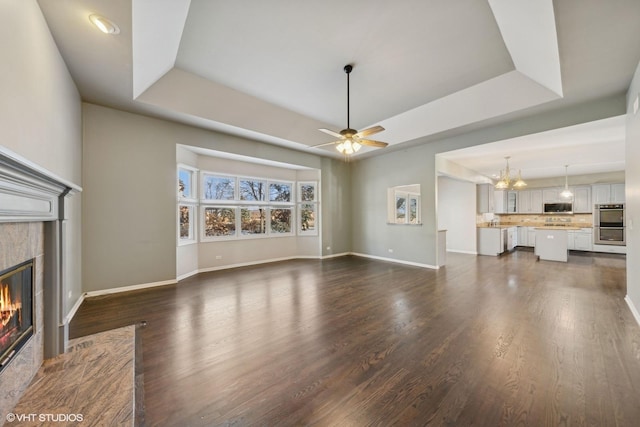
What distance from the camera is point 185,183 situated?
5.43 meters

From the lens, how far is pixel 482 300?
373cm

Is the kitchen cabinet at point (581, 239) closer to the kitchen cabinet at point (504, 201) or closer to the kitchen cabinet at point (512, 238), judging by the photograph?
the kitchen cabinet at point (512, 238)

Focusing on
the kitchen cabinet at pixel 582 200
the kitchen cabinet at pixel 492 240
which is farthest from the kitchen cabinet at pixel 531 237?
the kitchen cabinet at pixel 492 240

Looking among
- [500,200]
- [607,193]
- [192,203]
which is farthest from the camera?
[500,200]

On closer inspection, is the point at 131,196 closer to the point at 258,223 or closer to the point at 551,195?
the point at 258,223

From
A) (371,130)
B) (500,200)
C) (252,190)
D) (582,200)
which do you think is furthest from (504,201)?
(252,190)

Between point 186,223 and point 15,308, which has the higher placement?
point 186,223

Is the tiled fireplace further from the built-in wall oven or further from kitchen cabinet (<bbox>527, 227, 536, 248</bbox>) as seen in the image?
→ the built-in wall oven

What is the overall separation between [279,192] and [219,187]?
172 centimetres

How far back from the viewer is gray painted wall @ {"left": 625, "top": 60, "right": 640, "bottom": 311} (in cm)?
297

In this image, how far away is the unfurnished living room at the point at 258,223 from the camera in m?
1.77

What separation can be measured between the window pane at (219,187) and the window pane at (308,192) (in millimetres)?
2092

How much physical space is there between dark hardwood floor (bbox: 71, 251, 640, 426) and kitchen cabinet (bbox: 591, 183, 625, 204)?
5.73 metres

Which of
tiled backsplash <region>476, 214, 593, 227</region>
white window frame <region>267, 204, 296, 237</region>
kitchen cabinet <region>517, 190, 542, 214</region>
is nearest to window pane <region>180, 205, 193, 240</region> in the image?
white window frame <region>267, 204, 296, 237</region>
